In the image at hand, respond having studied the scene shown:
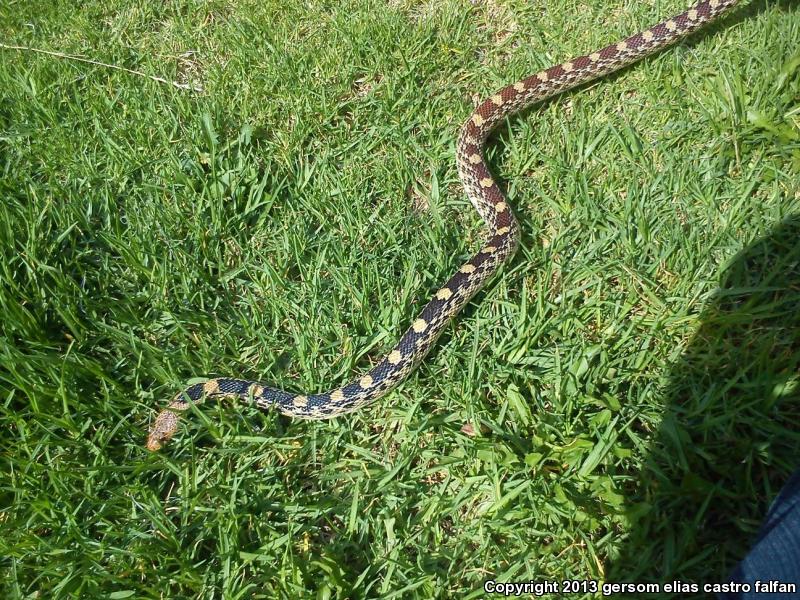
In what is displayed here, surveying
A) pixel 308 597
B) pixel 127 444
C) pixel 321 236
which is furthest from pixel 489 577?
pixel 321 236

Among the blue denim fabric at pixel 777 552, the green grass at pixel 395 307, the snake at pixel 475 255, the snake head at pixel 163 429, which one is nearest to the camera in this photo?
the blue denim fabric at pixel 777 552

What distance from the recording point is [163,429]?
9.54 feet

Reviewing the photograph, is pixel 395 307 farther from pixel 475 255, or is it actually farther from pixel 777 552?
pixel 777 552

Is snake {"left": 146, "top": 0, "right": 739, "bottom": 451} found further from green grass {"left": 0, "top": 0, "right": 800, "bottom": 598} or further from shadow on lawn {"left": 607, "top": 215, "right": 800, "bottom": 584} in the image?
shadow on lawn {"left": 607, "top": 215, "right": 800, "bottom": 584}

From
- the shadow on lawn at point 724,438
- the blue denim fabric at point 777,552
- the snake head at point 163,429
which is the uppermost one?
the snake head at point 163,429

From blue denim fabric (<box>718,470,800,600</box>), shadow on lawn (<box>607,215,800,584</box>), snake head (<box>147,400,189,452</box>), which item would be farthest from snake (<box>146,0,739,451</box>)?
blue denim fabric (<box>718,470,800,600</box>)

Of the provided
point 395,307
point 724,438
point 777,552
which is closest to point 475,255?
point 395,307

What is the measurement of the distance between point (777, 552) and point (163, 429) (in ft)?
9.60

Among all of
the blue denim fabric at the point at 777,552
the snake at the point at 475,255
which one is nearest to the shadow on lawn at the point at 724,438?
the blue denim fabric at the point at 777,552

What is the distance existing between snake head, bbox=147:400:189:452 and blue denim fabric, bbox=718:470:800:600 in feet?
9.09

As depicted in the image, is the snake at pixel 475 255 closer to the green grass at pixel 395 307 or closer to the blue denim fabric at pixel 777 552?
the green grass at pixel 395 307

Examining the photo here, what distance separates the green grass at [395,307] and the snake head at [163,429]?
85 millimetres

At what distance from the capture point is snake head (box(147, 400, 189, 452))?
2.89 meters

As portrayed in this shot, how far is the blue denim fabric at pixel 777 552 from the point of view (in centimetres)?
172
